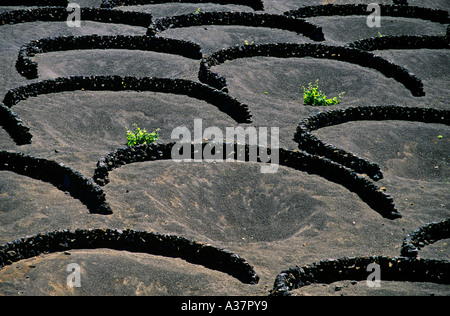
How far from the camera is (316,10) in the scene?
4484cm

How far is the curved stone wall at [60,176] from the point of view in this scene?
20.2 metres

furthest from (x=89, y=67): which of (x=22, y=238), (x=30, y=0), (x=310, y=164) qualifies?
(x=22, y=238)

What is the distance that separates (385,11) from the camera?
46156mm

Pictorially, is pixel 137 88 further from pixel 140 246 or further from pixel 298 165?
pixel 140 246

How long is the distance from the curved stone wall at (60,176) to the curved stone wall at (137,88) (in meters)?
6.39

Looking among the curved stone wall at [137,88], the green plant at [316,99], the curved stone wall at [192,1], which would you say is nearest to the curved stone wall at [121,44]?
the curved stone wall at [137,88]

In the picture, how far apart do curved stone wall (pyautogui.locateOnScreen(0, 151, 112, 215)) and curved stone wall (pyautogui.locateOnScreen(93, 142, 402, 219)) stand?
916 millimetres

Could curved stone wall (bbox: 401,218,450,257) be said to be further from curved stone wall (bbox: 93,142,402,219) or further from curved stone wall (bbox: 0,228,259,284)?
curved stone wall (bbox: 0,228,259,284)

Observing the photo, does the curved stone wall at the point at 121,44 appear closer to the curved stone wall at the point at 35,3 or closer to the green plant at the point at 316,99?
the curved stone wall at the point at 35,3

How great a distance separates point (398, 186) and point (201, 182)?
26.4ft

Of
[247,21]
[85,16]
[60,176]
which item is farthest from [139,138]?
[247,21]

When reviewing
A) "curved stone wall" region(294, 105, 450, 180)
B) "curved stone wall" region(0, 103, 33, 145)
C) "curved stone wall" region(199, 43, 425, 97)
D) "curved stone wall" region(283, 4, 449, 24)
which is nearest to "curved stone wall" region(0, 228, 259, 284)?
"curved stone wall" region(0, 103, 33, 145)

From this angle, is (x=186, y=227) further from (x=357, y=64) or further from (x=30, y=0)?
(x=30, y=0)

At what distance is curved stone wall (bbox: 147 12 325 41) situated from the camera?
132 ft
